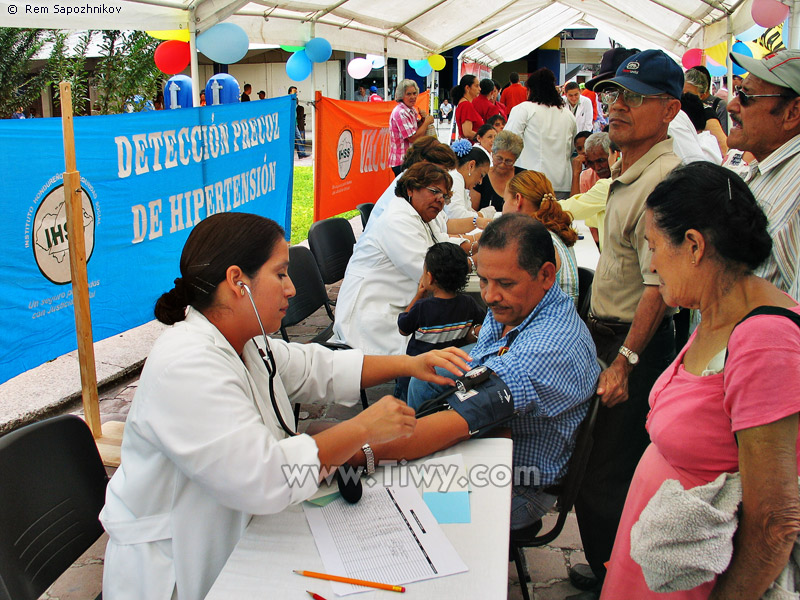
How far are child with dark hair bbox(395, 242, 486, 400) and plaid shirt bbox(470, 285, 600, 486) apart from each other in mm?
1045

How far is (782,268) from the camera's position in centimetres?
210

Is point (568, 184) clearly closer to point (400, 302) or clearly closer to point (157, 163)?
point (400, 302)

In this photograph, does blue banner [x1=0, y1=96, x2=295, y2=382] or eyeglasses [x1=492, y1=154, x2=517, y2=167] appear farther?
eyeglasses [x1=492, y1=154, x2=517, y2=167]

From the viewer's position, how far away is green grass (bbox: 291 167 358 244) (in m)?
9.09

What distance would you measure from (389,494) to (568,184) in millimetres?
5413

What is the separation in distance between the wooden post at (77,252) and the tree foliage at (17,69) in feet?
18.6

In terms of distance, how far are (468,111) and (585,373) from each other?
7.66 m

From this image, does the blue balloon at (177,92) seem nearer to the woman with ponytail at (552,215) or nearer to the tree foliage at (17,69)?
the tree foliage at (17,69)

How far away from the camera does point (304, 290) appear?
388 centimetres

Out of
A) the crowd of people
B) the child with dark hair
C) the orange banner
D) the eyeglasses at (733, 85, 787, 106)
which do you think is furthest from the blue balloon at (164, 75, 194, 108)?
the eyeglasses at (733, 85, 787, 106)

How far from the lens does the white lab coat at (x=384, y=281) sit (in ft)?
12.0

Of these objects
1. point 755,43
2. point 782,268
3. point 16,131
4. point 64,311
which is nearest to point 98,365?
point 64,311

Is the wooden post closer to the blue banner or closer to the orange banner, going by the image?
the blue banner

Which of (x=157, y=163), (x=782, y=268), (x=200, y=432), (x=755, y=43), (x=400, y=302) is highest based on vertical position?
(x=755, y=43)
